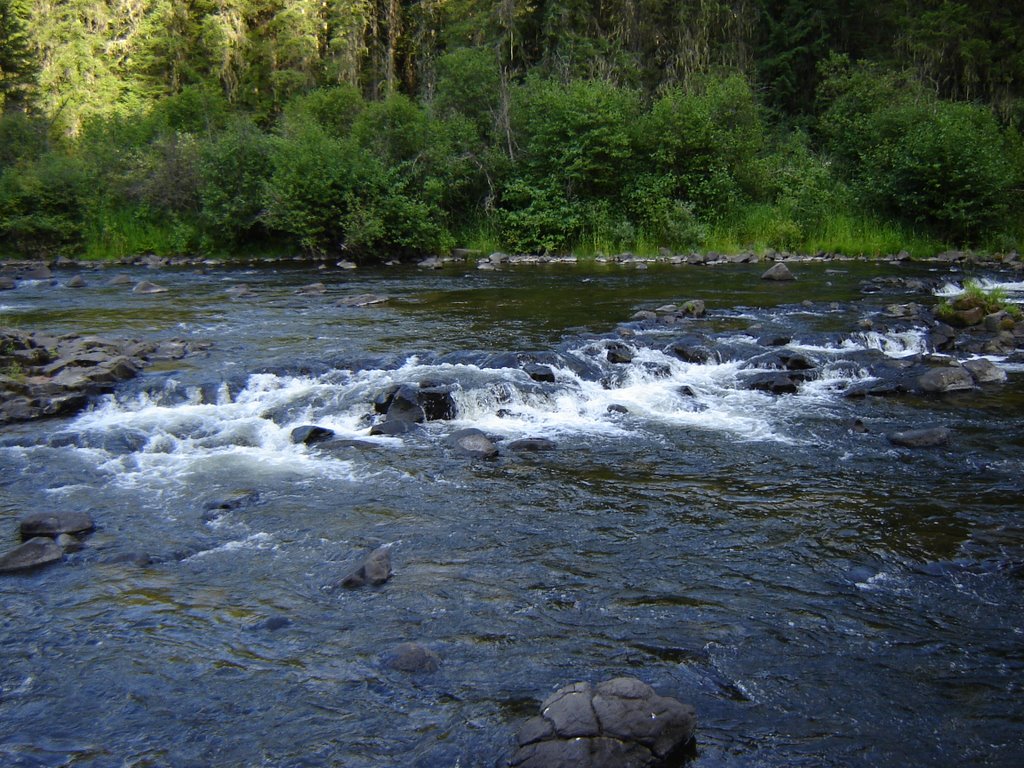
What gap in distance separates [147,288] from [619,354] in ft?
47.9

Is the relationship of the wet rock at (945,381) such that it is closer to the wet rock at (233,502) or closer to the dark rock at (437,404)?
the dark rock at (437,404)

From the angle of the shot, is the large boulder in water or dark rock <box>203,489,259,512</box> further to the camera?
dark rock <box>203,489,259,512</box>

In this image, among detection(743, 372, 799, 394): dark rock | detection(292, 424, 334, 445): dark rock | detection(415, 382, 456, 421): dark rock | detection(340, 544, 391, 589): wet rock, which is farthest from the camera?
detection(743, 372, 799, 394): dark rock

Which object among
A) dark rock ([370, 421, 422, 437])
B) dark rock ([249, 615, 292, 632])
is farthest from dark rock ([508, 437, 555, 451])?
dark rock ([249, 615, 292, 632])

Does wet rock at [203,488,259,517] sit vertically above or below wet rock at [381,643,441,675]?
above

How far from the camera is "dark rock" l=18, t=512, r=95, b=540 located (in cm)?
808

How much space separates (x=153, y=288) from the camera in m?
22.9

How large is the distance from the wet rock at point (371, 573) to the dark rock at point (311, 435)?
4013mm

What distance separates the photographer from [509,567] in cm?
732

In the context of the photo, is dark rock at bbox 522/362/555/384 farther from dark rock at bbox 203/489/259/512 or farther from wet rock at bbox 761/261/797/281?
wet rock at bbox 761/261/797/281

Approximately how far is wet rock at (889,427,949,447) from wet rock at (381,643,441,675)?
6.94 meters

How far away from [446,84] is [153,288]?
1375 cm

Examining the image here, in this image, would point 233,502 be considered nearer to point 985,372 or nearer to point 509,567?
point 509,567

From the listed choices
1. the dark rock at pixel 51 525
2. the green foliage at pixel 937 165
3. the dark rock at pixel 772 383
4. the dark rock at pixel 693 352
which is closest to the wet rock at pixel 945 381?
the dark rock at pixel 772 383
